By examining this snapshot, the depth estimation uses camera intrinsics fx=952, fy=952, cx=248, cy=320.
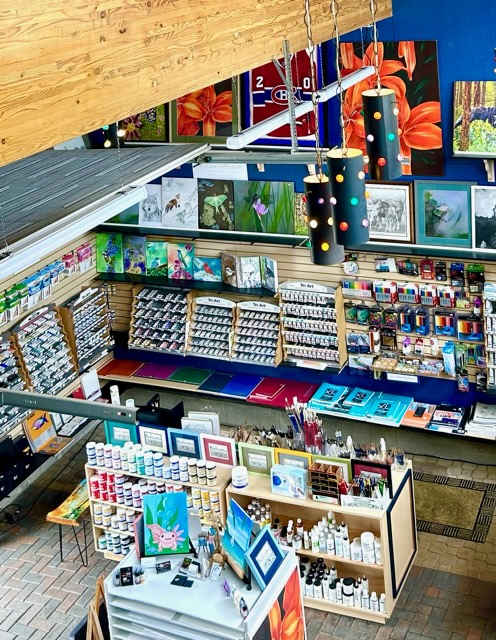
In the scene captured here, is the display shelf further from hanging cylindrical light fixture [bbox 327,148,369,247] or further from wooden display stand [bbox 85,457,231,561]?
hanging cylindrical light fixture [bbox 327,148,369,247]

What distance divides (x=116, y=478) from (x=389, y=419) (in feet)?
9.39

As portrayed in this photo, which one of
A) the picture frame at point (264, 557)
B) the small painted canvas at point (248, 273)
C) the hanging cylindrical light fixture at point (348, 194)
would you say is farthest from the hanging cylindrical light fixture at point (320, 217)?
the small painted canvas at point (248, 273)

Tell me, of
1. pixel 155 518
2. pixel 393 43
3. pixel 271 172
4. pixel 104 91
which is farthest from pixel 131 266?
pixel 104 91

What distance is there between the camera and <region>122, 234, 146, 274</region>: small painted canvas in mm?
10891

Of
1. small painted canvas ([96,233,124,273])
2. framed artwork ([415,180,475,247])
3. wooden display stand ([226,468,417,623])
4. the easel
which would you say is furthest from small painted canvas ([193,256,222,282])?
the easel

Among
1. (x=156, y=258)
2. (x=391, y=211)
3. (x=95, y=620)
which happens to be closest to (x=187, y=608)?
(x=95, y=620)

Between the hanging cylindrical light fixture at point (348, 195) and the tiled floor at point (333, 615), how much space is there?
4353 millimetres

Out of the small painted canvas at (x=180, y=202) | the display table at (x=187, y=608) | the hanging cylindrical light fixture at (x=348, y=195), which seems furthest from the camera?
the small painted canvas at (x=180, y=202)

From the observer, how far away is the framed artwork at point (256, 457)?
7.79 metres

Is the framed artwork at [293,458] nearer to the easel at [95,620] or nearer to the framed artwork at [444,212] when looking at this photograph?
the easel at [95,620]

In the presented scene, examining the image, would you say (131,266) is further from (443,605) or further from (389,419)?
(443,605)

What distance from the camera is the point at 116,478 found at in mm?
8219

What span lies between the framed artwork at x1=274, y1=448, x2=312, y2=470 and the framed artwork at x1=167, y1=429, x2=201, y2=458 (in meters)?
0.69

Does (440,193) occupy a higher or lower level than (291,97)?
lower
